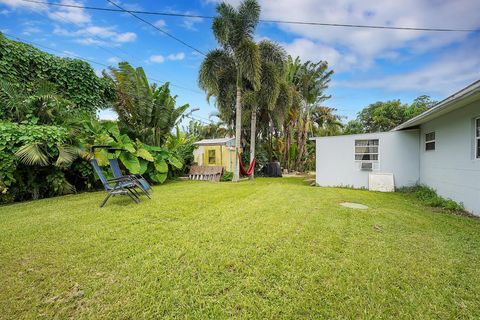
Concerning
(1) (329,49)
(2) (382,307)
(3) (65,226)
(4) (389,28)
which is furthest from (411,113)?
(3) (65,226)

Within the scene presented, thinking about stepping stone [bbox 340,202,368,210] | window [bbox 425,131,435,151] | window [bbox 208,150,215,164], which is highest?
window [bbox 425,131,435,151]

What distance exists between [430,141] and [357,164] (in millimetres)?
2557

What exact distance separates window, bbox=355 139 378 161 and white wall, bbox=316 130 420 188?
151mm

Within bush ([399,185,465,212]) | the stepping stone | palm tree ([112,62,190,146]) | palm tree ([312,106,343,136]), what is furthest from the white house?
palm tree ([312,106,343,136])

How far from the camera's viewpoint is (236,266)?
98.2 inches

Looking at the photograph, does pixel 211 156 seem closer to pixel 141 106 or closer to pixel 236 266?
pixel 141 106

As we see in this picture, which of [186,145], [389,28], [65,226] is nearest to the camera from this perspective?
[65,226]

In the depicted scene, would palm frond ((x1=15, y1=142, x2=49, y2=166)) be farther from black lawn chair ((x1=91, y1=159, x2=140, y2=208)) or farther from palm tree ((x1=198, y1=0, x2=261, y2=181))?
palm tree ((x1=198, y1=0, x2=261, y2=181))

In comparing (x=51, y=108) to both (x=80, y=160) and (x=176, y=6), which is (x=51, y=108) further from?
(x=176, y=6)

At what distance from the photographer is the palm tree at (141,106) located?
9.87 m

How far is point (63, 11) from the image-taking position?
854 cm

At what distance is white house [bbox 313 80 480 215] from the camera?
525 centimetres

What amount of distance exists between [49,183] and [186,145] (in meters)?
7.18

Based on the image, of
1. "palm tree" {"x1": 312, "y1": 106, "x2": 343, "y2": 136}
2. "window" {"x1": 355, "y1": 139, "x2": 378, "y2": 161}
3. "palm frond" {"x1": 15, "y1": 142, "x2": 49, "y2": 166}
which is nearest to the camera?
"palm frond" {"x1": 15, "y1": 142, "x2": 49, "y2": 166}
